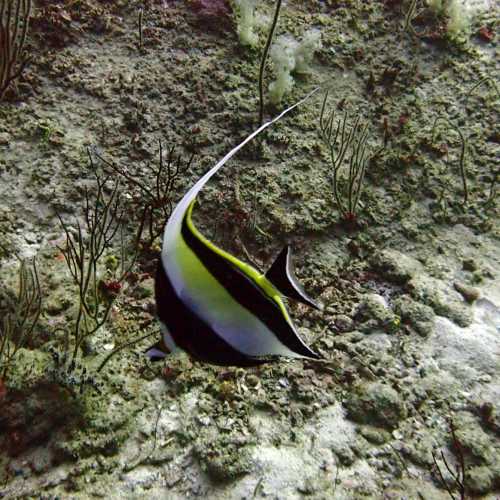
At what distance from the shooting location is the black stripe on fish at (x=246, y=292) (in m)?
1.08

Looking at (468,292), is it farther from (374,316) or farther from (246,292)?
(246,292)

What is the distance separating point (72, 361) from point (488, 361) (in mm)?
2718

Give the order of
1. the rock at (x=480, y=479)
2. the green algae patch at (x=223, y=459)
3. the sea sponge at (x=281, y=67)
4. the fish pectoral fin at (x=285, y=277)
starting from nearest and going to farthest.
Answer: the fish pectoral fin at (x=285, y=277), the green algae patch at (x=223, y=459), the rock at (x=480, y=479), the sea sponge at (x=281, y=67)

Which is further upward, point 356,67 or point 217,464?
point 356,67

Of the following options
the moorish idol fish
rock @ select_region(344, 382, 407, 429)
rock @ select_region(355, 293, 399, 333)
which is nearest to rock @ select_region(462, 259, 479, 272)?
rock @ select_region(355, 293, 399, 333)

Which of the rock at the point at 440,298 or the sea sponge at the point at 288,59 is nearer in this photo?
the rock at the point at 440,298

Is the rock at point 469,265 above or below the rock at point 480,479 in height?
above

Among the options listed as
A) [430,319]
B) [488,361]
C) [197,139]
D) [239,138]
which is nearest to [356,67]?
[239,138]

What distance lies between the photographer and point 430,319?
310 cm

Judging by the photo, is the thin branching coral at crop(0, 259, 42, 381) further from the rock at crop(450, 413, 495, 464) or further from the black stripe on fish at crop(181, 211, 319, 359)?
the rock at crop(450, 413, 495, 464)

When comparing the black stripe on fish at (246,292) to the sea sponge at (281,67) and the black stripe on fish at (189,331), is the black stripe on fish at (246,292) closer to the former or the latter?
the black stripe on fish at (189,331)

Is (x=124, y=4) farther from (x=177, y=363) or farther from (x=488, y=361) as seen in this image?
(x=488, y=361)

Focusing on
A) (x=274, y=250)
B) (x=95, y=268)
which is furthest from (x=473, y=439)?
(x=95, y=268)

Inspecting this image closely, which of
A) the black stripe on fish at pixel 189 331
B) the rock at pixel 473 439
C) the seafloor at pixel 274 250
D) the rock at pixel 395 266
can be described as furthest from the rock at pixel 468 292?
the black stripe on fish at pixel 189 331
